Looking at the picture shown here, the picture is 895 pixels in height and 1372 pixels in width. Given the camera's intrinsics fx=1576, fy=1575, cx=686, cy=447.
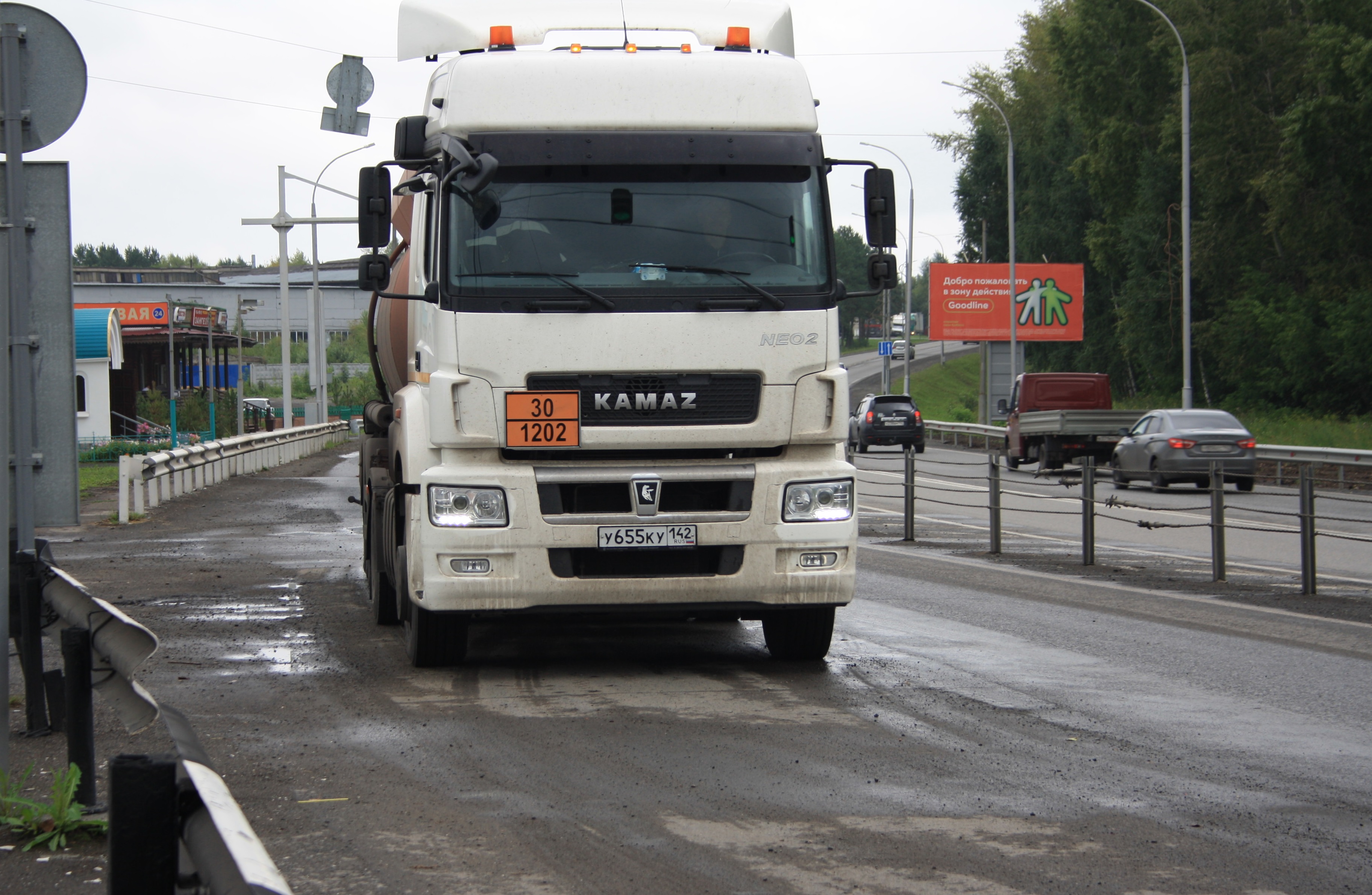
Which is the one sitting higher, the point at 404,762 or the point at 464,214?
the point at 464,214

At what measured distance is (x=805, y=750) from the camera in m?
6.50

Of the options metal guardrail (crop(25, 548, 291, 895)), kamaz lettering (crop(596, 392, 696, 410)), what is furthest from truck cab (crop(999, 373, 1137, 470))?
metal guardrail (crop(25, 548, 291, 895))

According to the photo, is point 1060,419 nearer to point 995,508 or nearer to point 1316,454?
point 1316,454

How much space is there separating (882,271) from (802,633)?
2096 mm

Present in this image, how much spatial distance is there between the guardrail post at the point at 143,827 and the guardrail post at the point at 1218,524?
12094 mm

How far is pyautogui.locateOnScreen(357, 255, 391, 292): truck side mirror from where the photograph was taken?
28.3 ft

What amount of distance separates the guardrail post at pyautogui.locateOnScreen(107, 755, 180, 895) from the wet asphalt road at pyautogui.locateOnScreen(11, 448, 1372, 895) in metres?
1.88

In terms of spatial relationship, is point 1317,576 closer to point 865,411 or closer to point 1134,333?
point 865,411

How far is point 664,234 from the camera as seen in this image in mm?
8266

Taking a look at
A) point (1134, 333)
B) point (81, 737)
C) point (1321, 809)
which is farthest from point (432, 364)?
point (1134, 333)

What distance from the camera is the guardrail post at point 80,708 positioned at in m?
5.13

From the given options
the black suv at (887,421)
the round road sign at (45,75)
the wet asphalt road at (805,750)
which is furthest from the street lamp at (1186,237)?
the round road sign at (45,75)

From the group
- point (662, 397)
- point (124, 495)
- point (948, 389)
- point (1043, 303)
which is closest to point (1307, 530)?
point (662, 397)

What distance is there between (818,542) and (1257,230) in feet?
154
